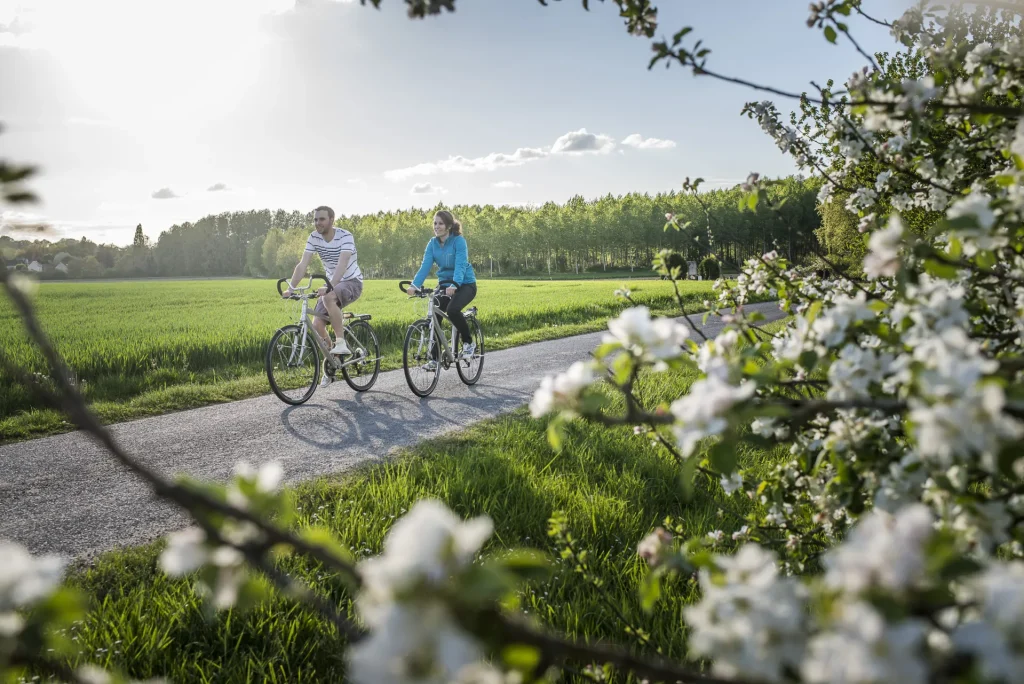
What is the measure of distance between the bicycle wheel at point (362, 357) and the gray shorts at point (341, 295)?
0.45m

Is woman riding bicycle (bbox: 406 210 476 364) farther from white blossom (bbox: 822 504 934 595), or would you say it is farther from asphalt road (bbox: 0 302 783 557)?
white blossom (bbox: 822 504 934 595)

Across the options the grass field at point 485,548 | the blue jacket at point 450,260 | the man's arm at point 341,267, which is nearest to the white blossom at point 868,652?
the grass field at point 485,548

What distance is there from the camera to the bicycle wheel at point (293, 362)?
302 inches

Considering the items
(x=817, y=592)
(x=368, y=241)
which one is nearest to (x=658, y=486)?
(x=817, y=592)

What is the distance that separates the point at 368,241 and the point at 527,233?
926 inches

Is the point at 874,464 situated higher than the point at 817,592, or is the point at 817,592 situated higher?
the point at 817,592

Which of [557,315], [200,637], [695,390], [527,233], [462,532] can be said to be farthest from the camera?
[527,233]

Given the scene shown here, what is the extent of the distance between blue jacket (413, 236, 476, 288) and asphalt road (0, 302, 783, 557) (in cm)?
158

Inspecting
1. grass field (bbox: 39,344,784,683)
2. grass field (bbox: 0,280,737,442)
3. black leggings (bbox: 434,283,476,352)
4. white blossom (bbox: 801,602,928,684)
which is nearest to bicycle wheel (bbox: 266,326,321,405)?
grass field (bbox: 0,280,737,442)

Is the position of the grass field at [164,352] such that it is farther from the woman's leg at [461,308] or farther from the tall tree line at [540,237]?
the tall tree line at [540,237]

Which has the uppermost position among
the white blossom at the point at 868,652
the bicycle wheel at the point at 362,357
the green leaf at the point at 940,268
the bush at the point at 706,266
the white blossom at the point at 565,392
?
the green leaf at the point at 940,268

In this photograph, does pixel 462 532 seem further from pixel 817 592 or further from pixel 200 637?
pixel 200 637

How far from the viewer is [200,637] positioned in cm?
283

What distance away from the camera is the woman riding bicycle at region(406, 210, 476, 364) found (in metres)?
8.48
